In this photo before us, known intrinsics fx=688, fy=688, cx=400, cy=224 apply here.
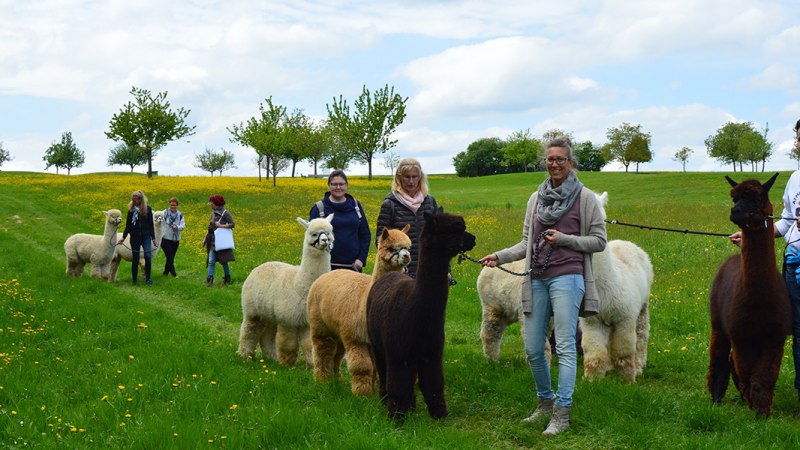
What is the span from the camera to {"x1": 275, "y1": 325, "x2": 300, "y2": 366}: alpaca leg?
741 cm

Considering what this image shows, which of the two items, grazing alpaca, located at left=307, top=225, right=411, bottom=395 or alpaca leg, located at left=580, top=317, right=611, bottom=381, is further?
alpaca leg, located at left=580, top=317, right=611, bottom=381

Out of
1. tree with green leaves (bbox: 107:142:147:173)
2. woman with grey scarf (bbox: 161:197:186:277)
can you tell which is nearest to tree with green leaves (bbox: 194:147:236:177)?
tree with green leaves (bbox: 107:142:147:173)

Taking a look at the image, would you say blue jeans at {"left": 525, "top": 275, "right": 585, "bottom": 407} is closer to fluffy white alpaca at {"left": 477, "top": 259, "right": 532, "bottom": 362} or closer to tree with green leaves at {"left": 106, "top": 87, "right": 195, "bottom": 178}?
fluffy white alpaca at {"left": 477, "top": 259, "right": 532, "bottom": 362}

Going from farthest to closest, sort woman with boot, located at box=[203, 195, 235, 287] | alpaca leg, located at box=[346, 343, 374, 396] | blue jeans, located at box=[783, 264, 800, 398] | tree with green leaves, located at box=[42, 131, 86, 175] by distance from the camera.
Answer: tree with green leaves, located at box=[42, 131, 86, 175]
woman with boot, located at box=[203, 195, 235, 287]
alpaca leg, located at box=[346, 343, 374, 396]
blue jeans, located at box=[783, 264, 800, 398]

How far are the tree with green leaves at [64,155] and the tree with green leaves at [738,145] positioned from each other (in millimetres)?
68316

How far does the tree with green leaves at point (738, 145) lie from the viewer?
200ft

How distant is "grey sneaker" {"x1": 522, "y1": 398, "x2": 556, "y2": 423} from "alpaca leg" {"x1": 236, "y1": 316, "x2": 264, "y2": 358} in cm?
361

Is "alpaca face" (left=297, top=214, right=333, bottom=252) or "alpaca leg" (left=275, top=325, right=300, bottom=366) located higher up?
"alpaca face" (left=297, top=214, right=333, bottom=252)

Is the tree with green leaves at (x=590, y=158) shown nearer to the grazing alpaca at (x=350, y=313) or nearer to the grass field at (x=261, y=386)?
the grass field at (x=261, y=386)

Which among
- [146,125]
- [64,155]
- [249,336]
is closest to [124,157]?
[64,155]

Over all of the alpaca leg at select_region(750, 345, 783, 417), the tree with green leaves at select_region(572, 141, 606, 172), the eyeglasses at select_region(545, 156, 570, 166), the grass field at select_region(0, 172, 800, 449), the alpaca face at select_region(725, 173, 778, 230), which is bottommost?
the grass field at select_region(0, 172, 800, 449)

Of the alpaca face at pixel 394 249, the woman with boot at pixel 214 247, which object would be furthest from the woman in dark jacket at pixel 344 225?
the woman with boot at pixel 214 247

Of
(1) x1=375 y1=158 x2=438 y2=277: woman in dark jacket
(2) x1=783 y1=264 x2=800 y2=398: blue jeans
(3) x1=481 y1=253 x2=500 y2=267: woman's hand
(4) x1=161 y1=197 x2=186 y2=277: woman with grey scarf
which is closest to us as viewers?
(3) x1=481 y1=253 x2=500 y2=267: woman's hand

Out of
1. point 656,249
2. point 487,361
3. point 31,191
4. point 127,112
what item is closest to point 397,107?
point 127,112
